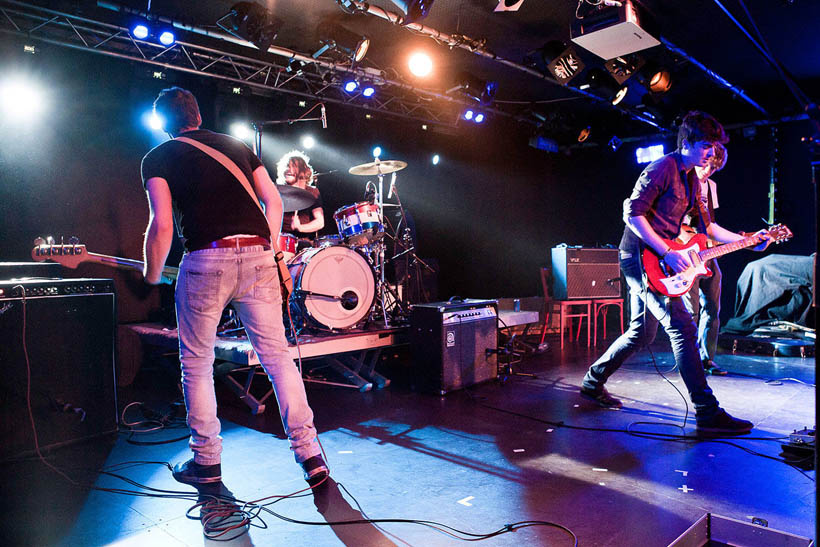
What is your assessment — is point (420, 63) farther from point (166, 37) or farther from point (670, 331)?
point (670, 331)

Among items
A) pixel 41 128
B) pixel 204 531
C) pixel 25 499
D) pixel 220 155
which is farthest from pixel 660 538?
pixel 41 128

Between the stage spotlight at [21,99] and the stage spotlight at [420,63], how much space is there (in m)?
4.14

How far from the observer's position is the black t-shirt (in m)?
2.62

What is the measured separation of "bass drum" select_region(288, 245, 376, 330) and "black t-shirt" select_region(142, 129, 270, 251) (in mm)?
2020

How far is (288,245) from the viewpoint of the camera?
4.91 m

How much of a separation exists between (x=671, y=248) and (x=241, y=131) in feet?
18.5

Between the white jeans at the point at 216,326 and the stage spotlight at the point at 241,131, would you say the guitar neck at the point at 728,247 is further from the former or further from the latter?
the stage spotlight at the point at 241,131

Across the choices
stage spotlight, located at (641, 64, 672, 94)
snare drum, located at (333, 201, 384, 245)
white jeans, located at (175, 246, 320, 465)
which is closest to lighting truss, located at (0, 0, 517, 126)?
snare drum, located at (333, 201, 384, 245)

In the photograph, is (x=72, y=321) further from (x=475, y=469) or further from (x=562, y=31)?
(x=562, y=31)

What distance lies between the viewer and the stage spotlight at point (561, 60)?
6.38 m

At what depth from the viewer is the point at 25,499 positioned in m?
2.54

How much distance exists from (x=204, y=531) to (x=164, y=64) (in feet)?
17.7

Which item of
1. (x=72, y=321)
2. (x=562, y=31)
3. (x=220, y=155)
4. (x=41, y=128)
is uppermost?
(x=562, y=31)

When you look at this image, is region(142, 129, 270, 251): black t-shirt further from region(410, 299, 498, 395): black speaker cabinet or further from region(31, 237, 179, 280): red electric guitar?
region(410, 299, 498, 395): black speaker cabinet
